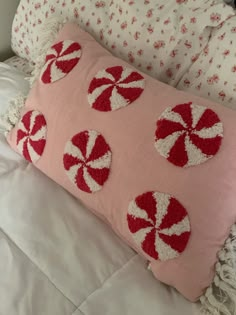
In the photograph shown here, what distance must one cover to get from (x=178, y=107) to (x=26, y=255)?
1.33 ft

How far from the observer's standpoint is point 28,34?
1192 mm

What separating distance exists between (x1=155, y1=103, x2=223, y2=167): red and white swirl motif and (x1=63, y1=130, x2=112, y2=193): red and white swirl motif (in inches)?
4.4

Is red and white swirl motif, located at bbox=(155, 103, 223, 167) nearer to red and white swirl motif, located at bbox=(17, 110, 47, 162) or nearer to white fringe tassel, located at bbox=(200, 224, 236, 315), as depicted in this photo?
white fringe tassel, located at bbox=(200, 224, 236, 315)

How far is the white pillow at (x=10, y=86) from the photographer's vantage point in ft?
3.36

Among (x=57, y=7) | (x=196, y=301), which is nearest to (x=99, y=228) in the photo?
(x=196, y=301)

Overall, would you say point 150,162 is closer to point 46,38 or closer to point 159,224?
point 159,224

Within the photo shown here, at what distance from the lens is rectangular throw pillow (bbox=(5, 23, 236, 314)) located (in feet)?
2.08

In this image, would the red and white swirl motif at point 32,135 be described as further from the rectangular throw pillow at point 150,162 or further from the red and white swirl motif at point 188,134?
the red and white swirl motif at point 188,134

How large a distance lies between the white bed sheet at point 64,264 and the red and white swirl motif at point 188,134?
228 millimetres

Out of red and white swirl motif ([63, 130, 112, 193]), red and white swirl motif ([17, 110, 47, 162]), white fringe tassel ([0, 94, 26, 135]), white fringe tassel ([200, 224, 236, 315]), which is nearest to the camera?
white fringe tassel ([200, 224, 236, 315])

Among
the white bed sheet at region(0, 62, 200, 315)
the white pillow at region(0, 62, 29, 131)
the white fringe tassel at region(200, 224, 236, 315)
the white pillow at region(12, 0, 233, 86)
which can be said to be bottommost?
the white bed sheet at region(0, 62, 200, 315)

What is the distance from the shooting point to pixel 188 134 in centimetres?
67

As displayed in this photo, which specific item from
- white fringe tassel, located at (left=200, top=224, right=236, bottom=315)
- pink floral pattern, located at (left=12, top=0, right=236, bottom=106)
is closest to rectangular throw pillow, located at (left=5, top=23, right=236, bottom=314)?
white fringe tassel, located at (left=200, top=224, right=236, bottom=315)

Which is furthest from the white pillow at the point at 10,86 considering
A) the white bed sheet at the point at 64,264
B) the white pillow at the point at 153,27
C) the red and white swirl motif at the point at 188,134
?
the red and white swirl motif at the point at 188,134
